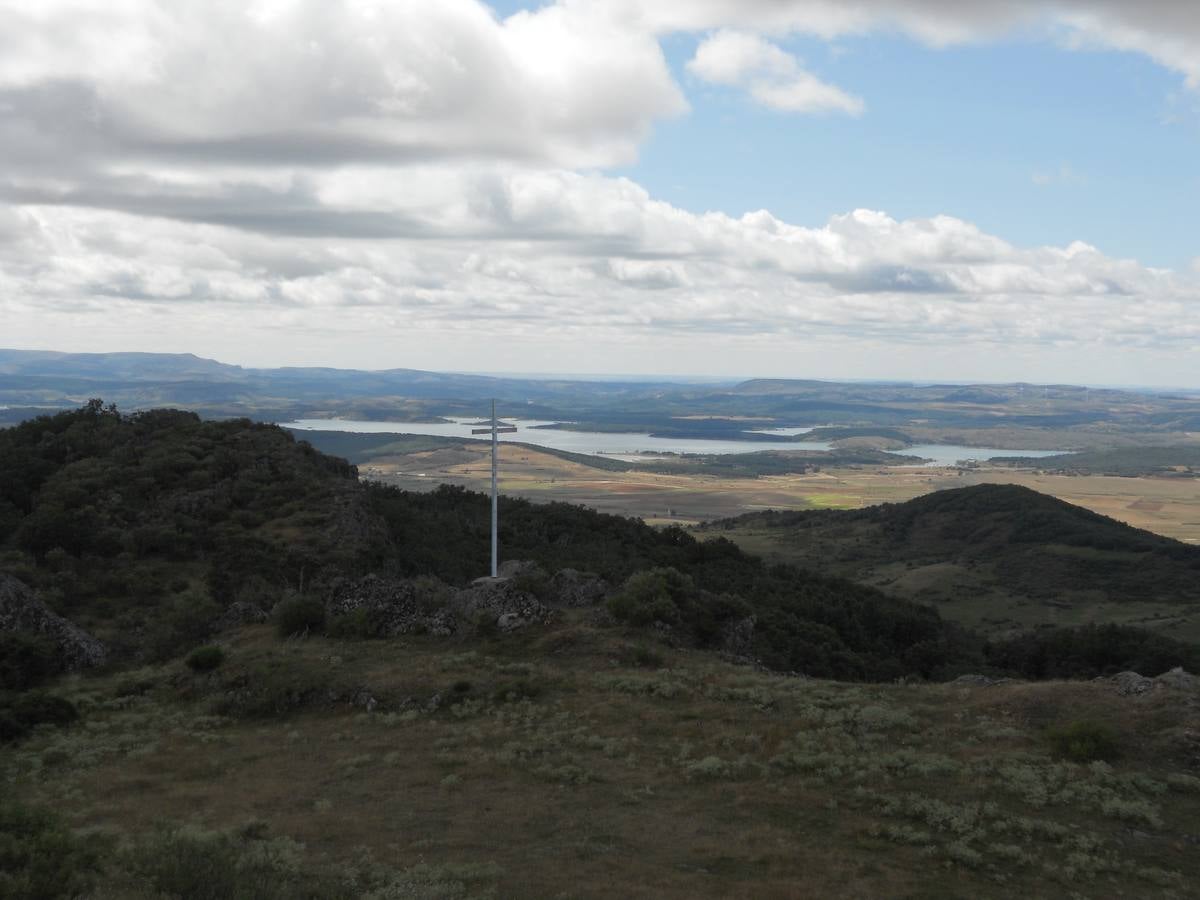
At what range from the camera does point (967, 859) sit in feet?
44.3

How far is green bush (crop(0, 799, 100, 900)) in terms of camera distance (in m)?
10.6

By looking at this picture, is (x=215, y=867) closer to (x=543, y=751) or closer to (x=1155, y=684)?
(x=543, y=751)

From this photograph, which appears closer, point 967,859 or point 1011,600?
point 967,859

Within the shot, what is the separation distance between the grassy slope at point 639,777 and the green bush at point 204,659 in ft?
1.56

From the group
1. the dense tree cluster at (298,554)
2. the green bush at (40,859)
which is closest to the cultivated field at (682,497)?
the dense tree cluster at (298,554)

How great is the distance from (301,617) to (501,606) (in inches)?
275

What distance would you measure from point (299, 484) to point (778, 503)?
439ft

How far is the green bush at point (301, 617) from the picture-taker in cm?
3100

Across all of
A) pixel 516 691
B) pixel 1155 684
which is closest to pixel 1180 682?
pixel 1155 684

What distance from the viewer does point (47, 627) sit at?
3042 centimetres

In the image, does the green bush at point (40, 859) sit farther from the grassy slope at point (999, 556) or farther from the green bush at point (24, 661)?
the grassy slope at point (999, 556)

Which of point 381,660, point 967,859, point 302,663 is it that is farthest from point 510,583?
point 967,859

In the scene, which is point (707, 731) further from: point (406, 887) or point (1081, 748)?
point (406, 887)

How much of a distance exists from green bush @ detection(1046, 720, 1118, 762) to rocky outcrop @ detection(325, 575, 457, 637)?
1906 centimetres
